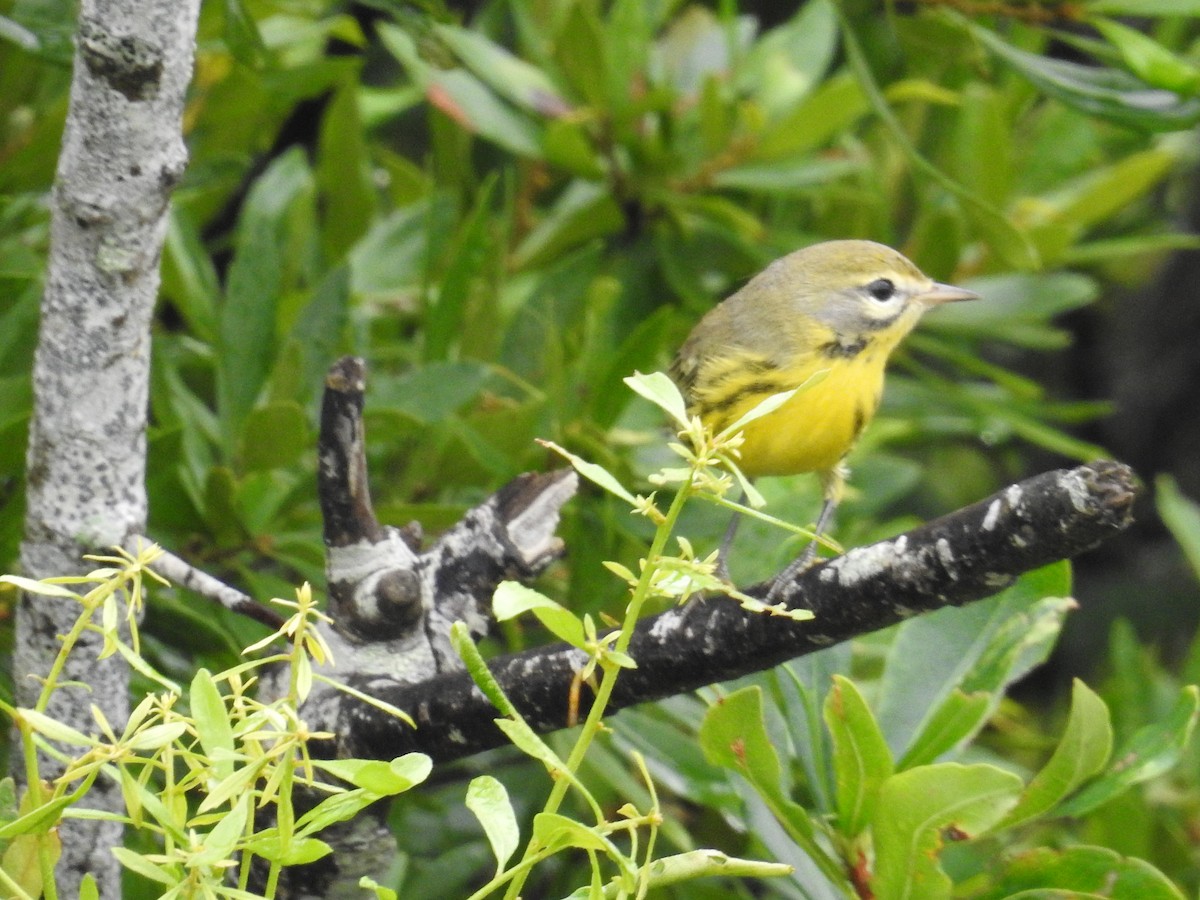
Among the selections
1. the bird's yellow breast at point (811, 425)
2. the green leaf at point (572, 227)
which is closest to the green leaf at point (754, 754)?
the bird's yellow breast at point (811, 425)

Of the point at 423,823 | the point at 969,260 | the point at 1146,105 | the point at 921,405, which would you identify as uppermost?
the point at 1146,105

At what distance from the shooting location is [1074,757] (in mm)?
1415

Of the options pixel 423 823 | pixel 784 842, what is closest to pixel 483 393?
pixel 423 823

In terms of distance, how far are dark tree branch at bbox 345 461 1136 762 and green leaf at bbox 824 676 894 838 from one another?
18 cm

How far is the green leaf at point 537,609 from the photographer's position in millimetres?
910

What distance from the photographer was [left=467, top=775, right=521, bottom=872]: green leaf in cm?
95

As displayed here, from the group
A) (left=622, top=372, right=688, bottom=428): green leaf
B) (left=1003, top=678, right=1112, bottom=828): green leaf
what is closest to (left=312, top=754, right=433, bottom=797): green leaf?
(left=622, top=372, right=688, bottom=428): green leaf

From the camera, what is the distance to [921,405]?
9.68 ft

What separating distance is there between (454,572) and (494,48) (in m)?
1.51

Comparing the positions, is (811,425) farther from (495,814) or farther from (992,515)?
(495,814)

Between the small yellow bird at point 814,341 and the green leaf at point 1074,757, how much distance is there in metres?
0.74

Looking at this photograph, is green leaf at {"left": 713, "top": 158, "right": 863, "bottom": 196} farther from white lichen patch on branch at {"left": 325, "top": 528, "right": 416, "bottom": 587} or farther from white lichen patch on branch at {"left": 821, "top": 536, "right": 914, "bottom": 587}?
white lichen patch on branch at {"left": 821, "top": 536, "right": 914, "bottom": 587}

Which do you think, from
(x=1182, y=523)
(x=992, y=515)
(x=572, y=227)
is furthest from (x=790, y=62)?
(x=992, y=515)

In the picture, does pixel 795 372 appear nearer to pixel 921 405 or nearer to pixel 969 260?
pixel 921 405
